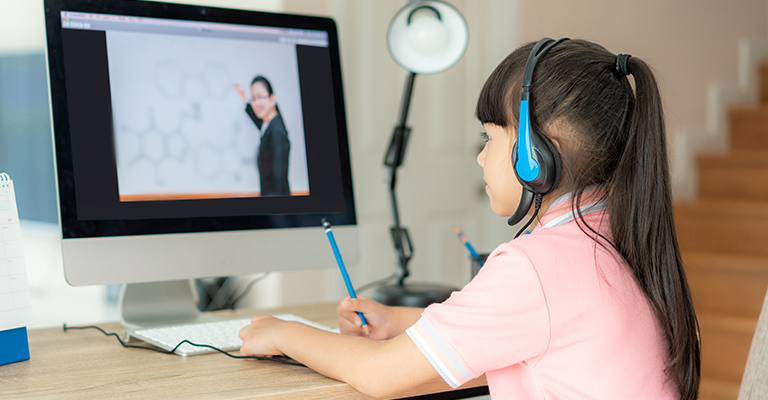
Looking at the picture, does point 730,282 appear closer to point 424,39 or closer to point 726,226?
point 726,226

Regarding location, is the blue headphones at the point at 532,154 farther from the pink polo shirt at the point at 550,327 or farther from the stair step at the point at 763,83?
the stair step at the point at 763,83

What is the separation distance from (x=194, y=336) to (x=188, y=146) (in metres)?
0.29

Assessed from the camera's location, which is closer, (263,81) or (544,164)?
(544,164)

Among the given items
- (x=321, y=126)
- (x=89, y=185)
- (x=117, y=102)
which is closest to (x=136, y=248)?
(x=89, y=185)

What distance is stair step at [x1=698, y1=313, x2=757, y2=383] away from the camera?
2379mm

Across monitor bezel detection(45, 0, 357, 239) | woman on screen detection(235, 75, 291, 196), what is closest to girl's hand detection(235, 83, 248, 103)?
woman on screen detection(235, 75, 291, 196)

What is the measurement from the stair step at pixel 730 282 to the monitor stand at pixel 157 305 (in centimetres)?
202

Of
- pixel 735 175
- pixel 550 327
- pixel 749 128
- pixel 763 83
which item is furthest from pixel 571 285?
pixel 763 83

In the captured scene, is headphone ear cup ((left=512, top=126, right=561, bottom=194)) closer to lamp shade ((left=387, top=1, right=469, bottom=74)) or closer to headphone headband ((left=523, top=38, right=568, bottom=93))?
headphone headband ((left=523, top=38, right=568, bottom=93))

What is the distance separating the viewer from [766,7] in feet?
11.3

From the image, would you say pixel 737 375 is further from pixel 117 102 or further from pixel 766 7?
pixel 117 102

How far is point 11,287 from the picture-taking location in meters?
0.80

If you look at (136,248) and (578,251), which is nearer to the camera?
(578,251)

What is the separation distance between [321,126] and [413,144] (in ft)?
3.41
